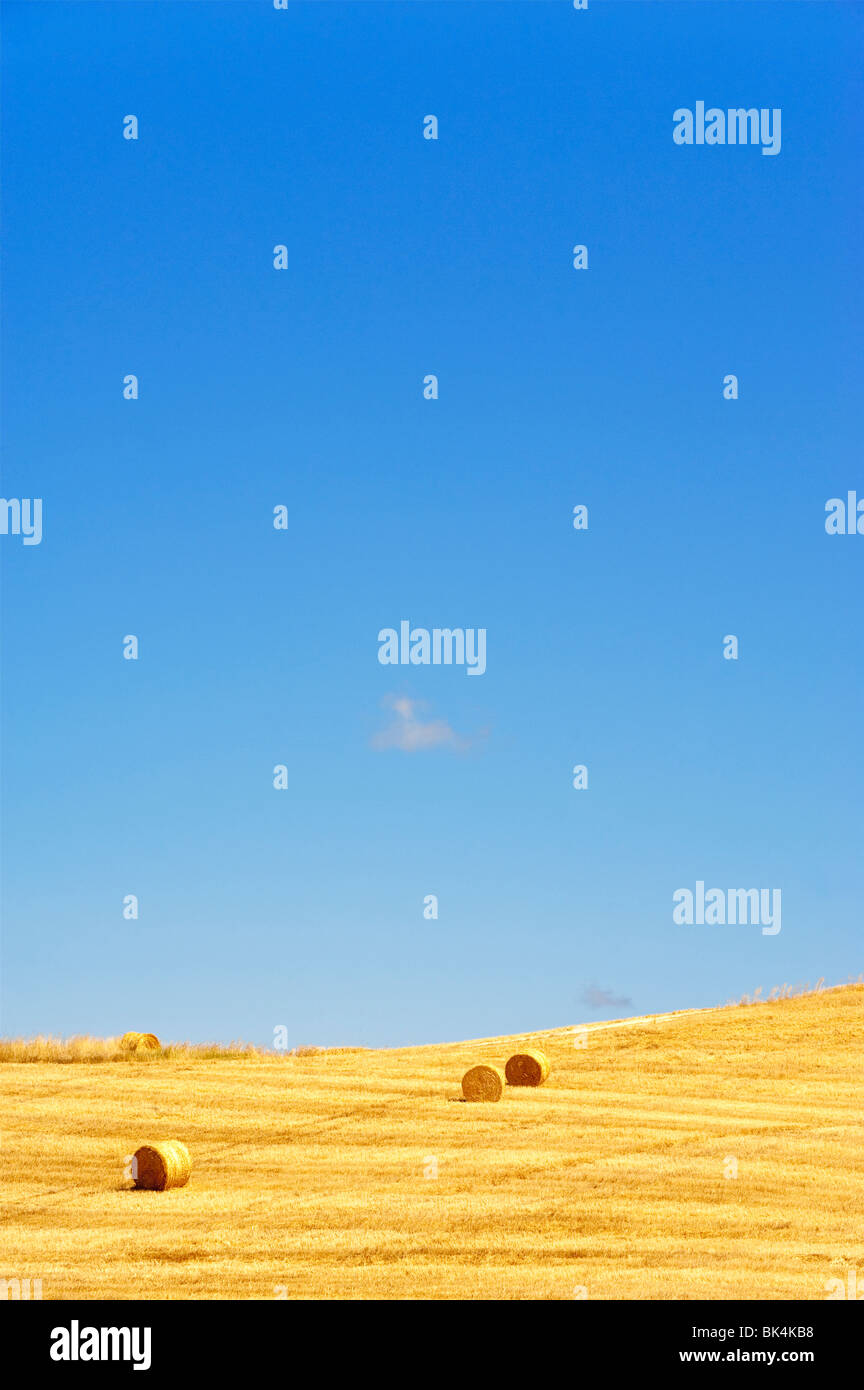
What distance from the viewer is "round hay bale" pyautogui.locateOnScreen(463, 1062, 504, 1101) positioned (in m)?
33.0

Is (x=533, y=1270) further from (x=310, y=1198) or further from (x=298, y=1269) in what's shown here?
(x=310, y=1198)

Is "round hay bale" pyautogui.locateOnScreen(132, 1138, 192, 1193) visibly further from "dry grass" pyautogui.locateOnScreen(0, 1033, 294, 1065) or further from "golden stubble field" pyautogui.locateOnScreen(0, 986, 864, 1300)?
"dry grass" pyautogui.locateOnScreen(0, 1033, 294, 1065)

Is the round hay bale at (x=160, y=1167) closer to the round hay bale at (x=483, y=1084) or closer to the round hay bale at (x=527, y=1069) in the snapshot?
the round hay bale at (x=483, y=1084)

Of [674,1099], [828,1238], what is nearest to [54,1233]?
[828,1238]

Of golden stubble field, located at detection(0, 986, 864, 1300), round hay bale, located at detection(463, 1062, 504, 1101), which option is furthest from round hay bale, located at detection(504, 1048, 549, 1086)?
round hay bale, located at detection(463, 1062, 504, 1101)

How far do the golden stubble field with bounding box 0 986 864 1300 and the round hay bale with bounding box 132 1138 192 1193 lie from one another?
364 mm

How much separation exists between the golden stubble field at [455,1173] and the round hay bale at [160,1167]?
0.36 meters

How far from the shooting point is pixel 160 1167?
26.7 m

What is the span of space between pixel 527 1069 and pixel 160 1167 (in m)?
10.4

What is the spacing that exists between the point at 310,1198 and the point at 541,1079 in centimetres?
995

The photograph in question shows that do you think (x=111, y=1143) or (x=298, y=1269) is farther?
(x=111, y=1143)

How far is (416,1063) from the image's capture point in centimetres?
3925

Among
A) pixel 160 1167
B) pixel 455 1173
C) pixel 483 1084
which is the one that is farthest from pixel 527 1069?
pixel 160 1167
